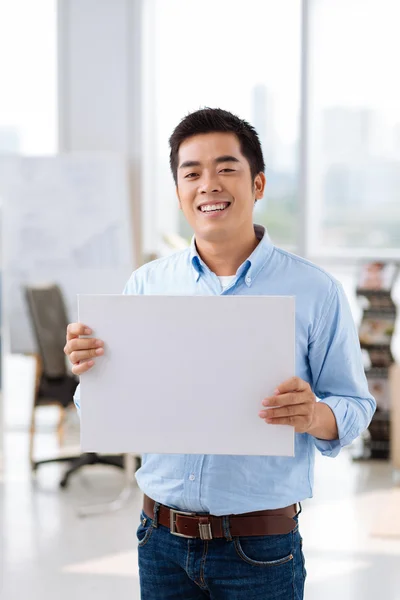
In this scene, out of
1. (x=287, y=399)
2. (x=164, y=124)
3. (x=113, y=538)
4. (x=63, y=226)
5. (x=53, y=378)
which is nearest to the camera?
(x=287, y=399)

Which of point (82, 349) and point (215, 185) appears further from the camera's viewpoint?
point (215, 185)

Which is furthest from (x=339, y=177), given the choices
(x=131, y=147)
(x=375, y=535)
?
(x=375, y=535)

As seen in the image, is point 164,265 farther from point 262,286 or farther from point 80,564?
point 80,564

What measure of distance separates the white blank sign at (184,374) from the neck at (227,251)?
239mm

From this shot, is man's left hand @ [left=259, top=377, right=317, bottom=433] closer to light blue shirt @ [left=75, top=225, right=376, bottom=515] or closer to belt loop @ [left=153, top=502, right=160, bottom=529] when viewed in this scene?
light blue shirt @ [left=75, top=225, right=376, bottom=515]

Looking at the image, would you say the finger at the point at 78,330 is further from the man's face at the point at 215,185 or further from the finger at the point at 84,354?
the man's face at the point at 215,185

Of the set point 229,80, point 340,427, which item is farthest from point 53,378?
point 340,427

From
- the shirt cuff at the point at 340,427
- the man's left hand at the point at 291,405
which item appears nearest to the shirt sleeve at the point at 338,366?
the shirt cuff at the point at 340,427

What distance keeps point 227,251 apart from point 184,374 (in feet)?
1.04

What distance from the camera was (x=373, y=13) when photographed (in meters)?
6.26

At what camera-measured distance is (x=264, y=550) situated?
163 centimetres

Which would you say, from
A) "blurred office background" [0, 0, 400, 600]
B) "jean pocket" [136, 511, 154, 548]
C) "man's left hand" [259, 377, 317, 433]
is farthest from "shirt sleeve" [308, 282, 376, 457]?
"blurred office background" [0, 0, 400, 600]

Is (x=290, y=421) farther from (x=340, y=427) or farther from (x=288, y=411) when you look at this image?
(x=340, y=427)

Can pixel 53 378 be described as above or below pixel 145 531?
below
